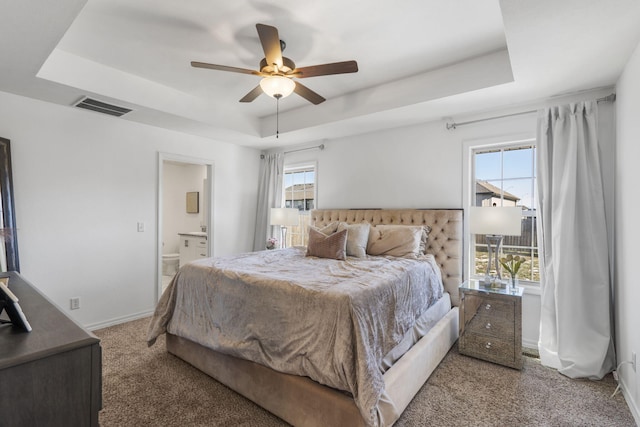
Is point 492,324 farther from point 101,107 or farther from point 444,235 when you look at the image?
A: point 101,107

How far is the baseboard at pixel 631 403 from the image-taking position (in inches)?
77.5

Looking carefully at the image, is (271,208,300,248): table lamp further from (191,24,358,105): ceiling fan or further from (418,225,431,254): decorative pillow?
(191,24,358,105): ceiling fan

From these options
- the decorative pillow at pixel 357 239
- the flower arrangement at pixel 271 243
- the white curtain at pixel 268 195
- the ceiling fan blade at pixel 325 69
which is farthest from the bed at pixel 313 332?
the white curtain at pixel 268 195

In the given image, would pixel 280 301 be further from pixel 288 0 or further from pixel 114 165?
pixel 114 165

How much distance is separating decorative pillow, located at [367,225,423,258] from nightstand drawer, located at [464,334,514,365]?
922 millimetres

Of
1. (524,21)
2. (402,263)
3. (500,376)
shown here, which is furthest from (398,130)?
(500,376)

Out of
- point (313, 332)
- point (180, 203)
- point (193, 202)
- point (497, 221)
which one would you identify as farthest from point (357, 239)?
point (180, 203)

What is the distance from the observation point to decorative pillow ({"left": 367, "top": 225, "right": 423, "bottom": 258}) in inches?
130

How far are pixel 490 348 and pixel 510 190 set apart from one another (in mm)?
1677

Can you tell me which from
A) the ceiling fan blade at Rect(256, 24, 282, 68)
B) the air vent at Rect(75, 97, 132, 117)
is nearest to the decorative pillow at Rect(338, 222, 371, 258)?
the ceiling fan blade at Rect(256, 24, 282, 68)

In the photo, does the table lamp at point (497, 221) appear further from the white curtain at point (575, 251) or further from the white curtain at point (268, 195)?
the white curtain at point (268, 195)

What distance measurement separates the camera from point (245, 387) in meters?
2.17

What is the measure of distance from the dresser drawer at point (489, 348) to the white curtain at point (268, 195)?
3317 mm

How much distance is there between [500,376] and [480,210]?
1408 mm
